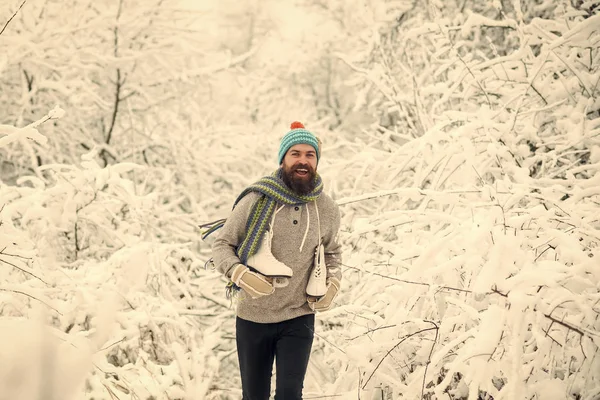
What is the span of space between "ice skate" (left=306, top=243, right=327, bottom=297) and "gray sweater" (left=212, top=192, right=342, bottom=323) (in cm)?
4

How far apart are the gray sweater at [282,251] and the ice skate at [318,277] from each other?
4 cm

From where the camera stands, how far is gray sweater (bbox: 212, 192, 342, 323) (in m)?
2.55

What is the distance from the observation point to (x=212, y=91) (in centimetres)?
1017

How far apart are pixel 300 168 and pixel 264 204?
0.82 ft

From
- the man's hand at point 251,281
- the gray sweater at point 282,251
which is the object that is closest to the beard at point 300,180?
the gray sweater at point 282,251

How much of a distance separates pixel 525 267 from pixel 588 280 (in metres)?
0.22

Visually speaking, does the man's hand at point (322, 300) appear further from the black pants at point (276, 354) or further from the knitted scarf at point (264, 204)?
the knitted scarf at point (264, 204)

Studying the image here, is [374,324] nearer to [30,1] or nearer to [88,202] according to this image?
[88,202]

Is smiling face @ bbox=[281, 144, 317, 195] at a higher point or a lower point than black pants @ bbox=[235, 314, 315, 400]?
higher

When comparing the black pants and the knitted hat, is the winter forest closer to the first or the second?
the black pants

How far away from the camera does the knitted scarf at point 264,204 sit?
252 centimetres

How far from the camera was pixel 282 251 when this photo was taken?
8.49ft

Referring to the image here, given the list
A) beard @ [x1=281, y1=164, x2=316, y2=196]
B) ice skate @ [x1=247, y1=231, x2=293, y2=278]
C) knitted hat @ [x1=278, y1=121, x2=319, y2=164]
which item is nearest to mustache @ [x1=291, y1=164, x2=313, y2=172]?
beard @ [x1=281, y1=164, x2=316, y2=196]

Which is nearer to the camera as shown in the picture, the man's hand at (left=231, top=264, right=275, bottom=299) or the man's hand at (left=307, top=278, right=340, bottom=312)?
the man's hand at (left=231, top=264, right=275, bottom=299)
